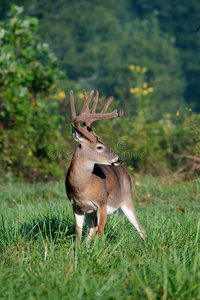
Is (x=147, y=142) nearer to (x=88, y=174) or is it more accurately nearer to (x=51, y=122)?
(x=51, y=122)

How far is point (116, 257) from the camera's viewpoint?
4.07m

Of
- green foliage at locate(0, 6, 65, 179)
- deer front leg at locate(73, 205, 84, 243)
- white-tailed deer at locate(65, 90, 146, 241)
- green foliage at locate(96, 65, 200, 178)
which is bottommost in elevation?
green foliage at locate(96, 65, 200, 178)

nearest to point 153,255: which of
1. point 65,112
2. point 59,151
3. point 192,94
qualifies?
point 59,151

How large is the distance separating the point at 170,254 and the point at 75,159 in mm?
1339

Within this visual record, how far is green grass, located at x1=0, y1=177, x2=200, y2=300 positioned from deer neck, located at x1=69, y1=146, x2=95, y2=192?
48 centimetres

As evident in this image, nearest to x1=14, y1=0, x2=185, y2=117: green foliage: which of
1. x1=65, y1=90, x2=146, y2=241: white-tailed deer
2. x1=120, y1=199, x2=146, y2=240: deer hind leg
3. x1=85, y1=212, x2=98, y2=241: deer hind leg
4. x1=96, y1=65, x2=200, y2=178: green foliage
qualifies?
x1=96, y1=65, x2=200, y2=178: green foliage

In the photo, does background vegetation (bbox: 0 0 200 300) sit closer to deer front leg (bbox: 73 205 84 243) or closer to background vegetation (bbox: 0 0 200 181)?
background vegetation (bbox: 0 0 200 181)

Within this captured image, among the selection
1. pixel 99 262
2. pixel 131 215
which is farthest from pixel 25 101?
pixel 99 262

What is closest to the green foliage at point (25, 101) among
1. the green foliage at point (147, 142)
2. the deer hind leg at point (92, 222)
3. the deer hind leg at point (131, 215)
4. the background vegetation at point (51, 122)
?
the background vegetation at point (51, 122)

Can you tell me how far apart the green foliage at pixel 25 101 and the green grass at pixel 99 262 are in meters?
3.97

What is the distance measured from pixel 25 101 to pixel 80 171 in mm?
5266

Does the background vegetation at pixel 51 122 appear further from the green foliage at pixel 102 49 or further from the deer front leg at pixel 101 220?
the green foliage at pixel 102 49

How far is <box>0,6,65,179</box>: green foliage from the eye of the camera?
9.20m

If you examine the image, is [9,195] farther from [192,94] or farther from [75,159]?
[192,94]
